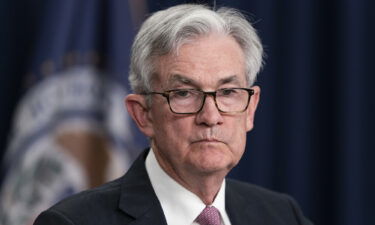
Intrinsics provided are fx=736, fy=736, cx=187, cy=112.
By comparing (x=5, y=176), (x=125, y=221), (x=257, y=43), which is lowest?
(x=5, y=176)

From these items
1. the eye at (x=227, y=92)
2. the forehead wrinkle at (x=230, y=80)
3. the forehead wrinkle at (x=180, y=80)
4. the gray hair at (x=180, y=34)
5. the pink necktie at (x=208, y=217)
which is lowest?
the pink necktie at (x=208, y=217)

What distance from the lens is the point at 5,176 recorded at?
10.5ft

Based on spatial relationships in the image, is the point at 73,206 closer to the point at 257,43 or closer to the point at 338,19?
the point at 257,43

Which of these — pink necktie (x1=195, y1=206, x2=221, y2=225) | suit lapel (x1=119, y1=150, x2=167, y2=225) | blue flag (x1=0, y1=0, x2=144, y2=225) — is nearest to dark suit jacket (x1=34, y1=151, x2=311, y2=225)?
suit lapel (x1=119, y1=150, x2=167, y2=225)

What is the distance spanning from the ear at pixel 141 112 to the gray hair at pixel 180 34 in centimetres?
3

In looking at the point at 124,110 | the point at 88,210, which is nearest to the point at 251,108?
the point at 88,210

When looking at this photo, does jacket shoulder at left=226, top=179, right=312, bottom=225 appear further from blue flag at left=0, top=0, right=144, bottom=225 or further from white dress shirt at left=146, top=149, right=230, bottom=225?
blue flag at left=0, top=0, right=144, bottom=225

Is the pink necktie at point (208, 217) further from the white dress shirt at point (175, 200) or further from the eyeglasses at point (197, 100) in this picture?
the eyeglasses at point (197, 100)

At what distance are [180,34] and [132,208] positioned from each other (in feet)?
1.63

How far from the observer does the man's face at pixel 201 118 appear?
1951mm

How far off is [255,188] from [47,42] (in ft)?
4.27

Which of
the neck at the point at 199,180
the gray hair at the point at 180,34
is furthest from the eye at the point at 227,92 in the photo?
the neck at the point at 199,180

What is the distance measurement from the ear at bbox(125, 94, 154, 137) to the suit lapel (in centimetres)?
12

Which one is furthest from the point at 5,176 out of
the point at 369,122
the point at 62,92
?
the point at 369,122
